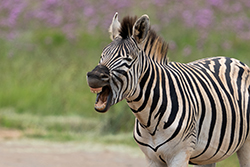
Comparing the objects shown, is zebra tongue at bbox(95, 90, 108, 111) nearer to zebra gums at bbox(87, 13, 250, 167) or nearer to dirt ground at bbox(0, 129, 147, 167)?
zebra gums at bbox(87, 13, 250, 167)

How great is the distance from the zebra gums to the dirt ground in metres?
3.09

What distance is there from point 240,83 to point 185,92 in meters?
0.72

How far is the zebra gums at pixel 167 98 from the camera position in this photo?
338 centimetres

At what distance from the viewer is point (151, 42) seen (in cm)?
377

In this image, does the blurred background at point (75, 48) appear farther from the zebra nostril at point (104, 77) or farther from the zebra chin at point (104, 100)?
the zebra nostril at point (104, 77)

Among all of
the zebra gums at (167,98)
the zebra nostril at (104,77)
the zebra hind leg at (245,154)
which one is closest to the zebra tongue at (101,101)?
the zebra gums at (167,98)

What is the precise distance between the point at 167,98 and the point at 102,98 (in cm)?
59

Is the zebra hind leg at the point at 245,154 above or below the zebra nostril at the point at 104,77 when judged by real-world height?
below

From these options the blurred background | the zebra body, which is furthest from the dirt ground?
the zebra body

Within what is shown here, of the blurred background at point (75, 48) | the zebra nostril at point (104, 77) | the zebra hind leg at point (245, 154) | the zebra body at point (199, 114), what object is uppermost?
the blurred background at point (75, 48)

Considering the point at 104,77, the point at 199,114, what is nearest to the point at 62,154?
the point at 199,114

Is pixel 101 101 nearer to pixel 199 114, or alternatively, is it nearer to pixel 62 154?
pixel 199 114

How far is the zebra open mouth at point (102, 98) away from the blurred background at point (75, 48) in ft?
15.8

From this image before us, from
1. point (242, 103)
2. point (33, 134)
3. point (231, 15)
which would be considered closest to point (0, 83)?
point (33, 134)
